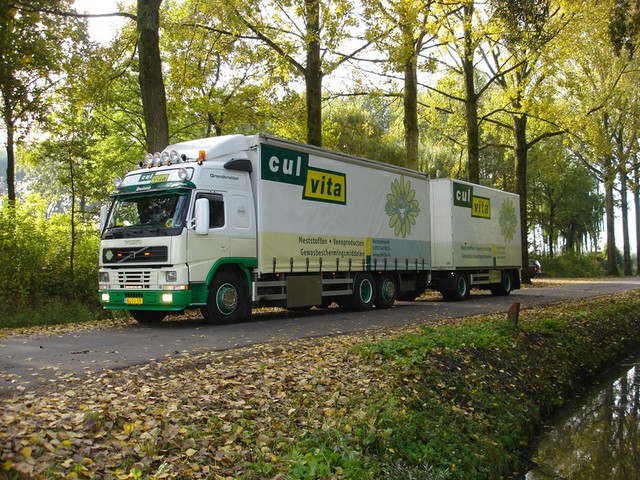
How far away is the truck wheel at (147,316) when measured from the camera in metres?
13.6

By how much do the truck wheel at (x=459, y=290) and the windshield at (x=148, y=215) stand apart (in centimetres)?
1130

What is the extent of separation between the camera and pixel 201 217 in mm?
12055

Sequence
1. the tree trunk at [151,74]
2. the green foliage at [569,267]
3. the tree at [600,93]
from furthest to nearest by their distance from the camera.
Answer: the green foliage at [569,267], the tree at [600,93], the tree trunk at [151,74]

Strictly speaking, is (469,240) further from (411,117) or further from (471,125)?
(471,125)

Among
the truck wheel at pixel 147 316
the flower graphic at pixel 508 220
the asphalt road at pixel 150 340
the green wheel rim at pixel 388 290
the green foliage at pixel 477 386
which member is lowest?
the green foliage at pixel 477 386

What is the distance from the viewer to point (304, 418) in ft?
20.6

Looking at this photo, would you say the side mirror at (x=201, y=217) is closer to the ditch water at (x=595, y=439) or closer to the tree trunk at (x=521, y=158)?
the ditch water at (x=595, y=439)

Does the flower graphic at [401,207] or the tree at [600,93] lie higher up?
the tree at [600,93]

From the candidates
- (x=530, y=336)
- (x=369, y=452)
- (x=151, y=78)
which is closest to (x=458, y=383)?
(x=369, y=452)

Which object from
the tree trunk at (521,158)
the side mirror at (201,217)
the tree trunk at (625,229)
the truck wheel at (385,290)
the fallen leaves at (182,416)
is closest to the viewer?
the fallen leaves at (182,416)

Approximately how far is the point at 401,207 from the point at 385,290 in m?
2.61

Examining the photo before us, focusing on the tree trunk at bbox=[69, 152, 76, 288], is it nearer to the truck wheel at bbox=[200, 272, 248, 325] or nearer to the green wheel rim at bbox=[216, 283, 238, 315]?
the truck wheel at bbox=[200, 272, 248, 325]

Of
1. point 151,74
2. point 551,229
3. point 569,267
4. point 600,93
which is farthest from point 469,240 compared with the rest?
point 551,229

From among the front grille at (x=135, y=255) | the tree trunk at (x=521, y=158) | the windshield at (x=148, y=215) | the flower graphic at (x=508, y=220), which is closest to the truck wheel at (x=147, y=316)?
the front grille at (x=135, y=255)
